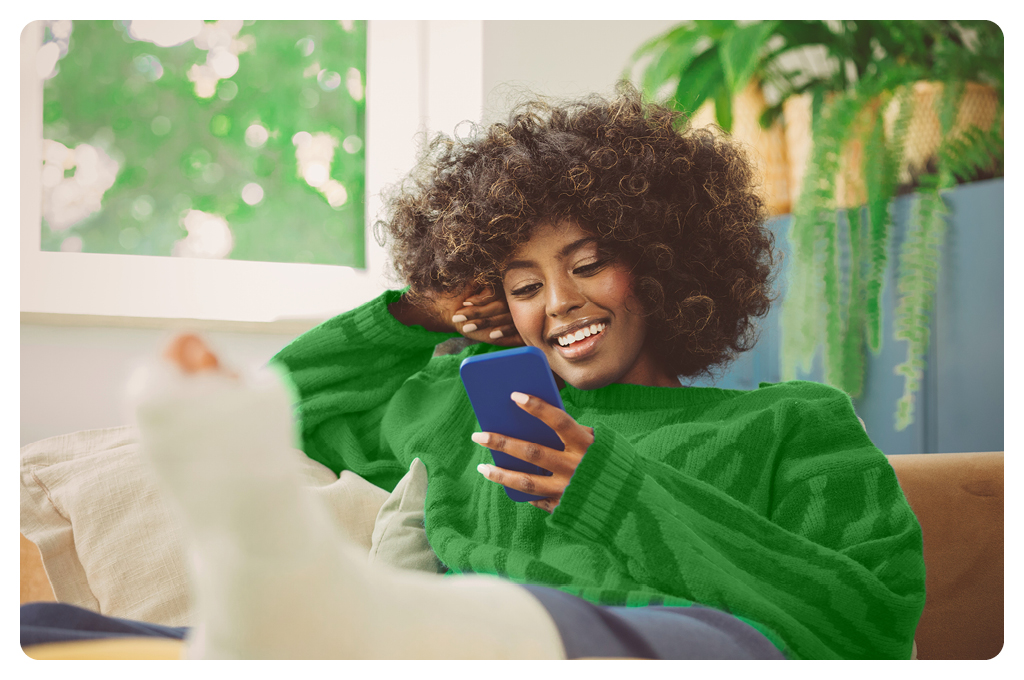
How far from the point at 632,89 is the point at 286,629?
0.85 meters

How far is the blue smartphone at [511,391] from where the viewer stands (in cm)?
70

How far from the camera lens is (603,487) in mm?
680

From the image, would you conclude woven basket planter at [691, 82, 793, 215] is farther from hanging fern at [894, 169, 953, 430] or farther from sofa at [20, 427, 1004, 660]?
sofa at [20, 427, 1004, 660]

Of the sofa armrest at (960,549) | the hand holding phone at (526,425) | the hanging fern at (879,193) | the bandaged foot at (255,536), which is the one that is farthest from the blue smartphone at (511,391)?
the hanging fern at (879,193)

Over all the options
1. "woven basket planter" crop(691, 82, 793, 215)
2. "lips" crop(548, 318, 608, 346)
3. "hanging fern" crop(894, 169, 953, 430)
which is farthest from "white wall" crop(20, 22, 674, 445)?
"hanging fern" crop(894, 169, 953, 430)

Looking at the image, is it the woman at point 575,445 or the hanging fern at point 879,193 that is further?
the hanging fern at point 879,193

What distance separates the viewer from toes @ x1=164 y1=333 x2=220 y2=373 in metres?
0.43

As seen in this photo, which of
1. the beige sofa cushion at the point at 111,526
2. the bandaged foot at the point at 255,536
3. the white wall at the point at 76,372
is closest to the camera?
the bandaged foot at the point at 255,536

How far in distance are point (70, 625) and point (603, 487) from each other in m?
0.48

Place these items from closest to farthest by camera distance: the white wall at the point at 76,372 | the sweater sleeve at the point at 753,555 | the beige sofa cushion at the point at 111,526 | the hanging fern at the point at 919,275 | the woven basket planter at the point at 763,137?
1. the sweater sleeve at the point at 753,555
2. the beige sofa cushion at the point at 111,526
3. the white wall at the point at 76,372
4. the hanging fern at the point at 919,275
5. the woven basket planter at the point at 763,137

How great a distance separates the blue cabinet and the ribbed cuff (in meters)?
0.49

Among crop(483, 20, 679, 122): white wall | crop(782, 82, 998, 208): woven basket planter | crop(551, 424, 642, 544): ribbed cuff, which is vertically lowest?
crop(551, 424, 642, 544): ribbed cuff

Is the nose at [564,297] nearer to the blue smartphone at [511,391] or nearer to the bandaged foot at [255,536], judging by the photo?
the blue smartphone at [511,391]
